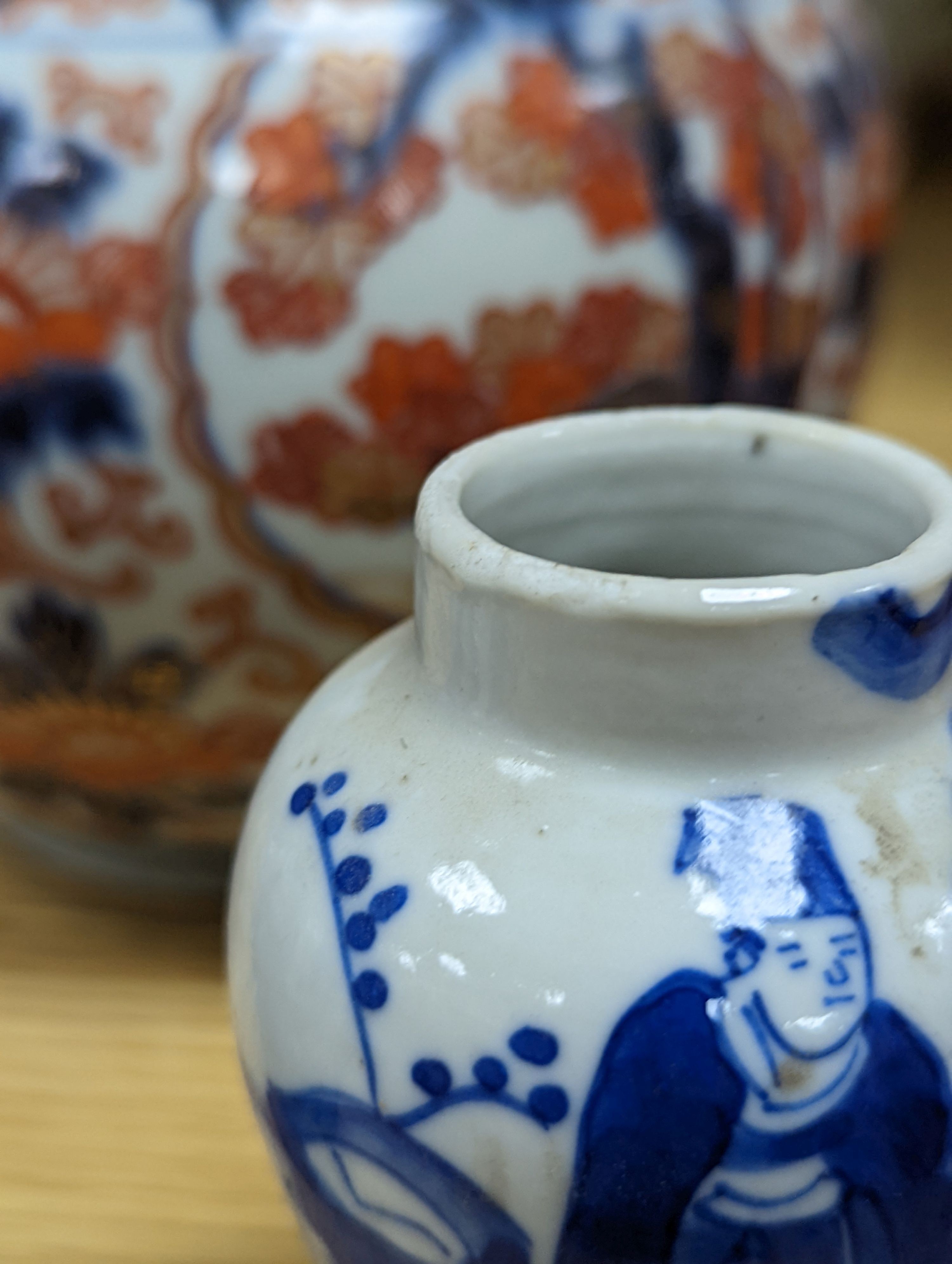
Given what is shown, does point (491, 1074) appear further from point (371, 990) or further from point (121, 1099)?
point (121, 1099)

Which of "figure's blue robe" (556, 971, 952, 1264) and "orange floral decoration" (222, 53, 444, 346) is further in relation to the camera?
"orange floral decoration" (222, 53, 444, 346)

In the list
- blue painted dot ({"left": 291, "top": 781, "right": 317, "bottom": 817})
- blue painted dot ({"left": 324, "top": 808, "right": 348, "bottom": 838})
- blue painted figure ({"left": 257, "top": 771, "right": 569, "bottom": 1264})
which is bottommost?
blue painted figure ({"left": 257, "top": 771, "right": 569, "bottom": 1264})

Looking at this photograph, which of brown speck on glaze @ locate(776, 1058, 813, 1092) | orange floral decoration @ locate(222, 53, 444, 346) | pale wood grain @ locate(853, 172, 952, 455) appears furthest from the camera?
pale wood grain @ locate(853, 172, 952, 455)

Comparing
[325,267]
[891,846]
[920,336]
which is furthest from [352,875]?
[920,336]

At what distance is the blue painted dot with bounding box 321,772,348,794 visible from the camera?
0.37m

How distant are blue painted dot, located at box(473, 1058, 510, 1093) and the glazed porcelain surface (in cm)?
24

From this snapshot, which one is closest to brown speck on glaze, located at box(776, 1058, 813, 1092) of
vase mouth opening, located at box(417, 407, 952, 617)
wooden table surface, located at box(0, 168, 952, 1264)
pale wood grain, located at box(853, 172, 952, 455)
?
vase mouth opening, located at box(417, 407, 952, 617)

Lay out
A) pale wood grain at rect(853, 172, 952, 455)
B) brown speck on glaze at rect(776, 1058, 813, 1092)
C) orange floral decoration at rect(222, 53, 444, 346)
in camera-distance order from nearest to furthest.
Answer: brown speck on glaze at rect(776, 1058, 813, 1092) → orange floral decoration at rect(222, 53, 444, 346) → pale wood grain at rect(853, 172, 952, 455)

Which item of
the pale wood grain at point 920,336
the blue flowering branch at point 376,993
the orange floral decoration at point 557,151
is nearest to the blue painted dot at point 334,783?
the blue flowering branch at point 376,993

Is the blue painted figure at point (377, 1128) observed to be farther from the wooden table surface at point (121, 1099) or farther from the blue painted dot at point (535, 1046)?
the wooden table surface at point (121, 1099)

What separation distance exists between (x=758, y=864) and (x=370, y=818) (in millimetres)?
85

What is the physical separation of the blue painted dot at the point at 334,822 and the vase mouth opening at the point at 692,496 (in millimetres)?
61

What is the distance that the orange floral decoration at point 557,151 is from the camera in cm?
50

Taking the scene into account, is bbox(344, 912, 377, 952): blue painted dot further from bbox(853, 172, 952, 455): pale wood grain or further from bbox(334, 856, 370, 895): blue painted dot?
bbox(853, 172, 952, 455): pale wood grain
